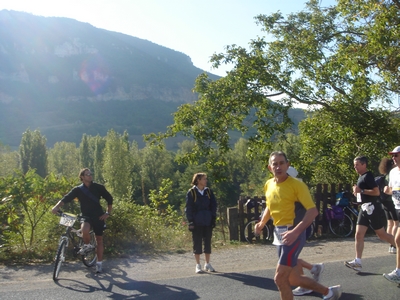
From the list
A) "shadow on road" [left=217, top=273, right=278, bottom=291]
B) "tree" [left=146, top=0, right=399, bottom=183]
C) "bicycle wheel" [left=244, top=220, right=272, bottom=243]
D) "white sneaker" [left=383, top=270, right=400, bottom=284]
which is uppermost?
"tree" [left=146, top=0, right=399, bottom=183]

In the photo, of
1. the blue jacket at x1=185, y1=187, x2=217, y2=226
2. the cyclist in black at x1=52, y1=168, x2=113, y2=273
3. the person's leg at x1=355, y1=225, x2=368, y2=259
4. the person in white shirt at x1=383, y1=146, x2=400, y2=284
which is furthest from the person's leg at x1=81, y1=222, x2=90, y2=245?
the person in white shirt at x1=383, y1=146, x2=400, y2=284

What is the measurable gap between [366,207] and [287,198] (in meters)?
2.89

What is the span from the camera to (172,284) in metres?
6.34

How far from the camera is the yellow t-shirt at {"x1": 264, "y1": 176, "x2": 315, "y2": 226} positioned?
14.5 ft

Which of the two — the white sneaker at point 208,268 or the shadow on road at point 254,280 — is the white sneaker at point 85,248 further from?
the shadow on road at point 254,280

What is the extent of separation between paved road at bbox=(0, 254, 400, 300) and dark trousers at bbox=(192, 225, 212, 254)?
A: 1.67 ft

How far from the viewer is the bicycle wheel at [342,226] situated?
1066 cm

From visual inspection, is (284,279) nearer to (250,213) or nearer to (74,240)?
(74,240)

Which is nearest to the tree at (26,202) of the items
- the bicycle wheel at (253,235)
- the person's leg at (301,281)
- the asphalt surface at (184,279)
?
the asphalt surface at (184,279)

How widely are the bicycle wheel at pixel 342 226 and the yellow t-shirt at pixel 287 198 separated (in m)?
6.70

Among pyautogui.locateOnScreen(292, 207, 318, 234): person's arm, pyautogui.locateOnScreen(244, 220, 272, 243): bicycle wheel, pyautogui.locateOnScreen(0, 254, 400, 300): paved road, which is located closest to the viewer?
pyautogui.locateOnScreen(292, 207, 318, 234): person's arm

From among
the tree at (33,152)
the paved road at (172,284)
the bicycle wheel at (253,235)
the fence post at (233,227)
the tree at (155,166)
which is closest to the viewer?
the paved road at (172,284)

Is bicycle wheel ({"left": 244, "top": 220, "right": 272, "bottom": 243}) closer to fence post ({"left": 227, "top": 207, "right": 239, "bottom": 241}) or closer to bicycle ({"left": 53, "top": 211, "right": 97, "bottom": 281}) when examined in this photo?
fence post ({"left": 227, "top": 207, "right": 239, "bottom": 241})

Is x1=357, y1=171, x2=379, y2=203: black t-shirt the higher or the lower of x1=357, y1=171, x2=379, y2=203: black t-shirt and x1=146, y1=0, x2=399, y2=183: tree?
the lower
